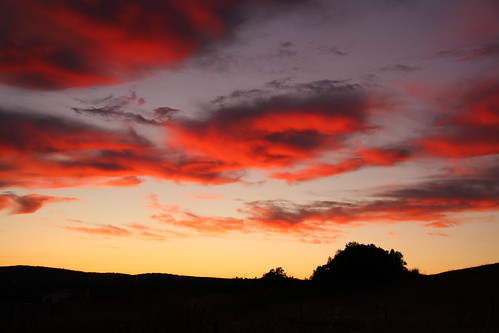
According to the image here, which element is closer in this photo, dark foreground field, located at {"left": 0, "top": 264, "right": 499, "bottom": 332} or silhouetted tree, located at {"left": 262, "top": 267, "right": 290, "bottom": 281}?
dark foreground field, located at {"left": 0, "top": 264, "right": 499, "bottom": 332}

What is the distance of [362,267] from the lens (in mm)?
73188

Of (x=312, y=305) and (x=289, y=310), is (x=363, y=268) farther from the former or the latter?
(x=289, y=310)

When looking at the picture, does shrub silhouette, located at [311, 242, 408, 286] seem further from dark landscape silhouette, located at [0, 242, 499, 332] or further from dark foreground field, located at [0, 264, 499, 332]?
dark foreground field, located at [0, 264, 499, 332]

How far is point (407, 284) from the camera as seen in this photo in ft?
225

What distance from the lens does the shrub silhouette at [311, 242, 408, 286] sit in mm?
72438

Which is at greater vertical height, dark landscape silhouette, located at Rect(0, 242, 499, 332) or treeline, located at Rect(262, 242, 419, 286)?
treeline, located at Rect(262, 242, 419, 286)

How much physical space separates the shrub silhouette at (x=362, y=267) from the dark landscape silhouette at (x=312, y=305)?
14 cm

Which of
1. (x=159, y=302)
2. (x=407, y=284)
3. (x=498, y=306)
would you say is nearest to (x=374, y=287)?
(x=407, y=284)

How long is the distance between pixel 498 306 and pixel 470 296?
8760mm

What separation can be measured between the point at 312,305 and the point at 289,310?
6.14m

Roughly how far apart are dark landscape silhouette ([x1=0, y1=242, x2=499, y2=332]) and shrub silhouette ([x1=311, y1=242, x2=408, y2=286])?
141mm

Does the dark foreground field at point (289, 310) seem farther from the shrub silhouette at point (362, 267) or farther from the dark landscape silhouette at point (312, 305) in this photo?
the shrub silhouette at point (362, 267)

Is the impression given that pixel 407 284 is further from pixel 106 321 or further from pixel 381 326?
pixel 106 321

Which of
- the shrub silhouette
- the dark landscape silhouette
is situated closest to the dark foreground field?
the dark landscape silhouette
